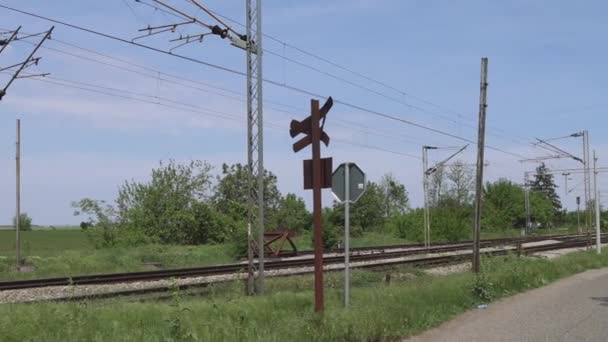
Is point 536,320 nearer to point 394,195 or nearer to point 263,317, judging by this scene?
point 263,317

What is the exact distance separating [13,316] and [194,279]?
12.8 meters

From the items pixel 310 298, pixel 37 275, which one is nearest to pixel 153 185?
pixel 37 275

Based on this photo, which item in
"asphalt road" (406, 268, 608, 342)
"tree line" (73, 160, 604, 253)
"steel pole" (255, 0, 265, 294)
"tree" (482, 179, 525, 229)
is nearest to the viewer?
"asphalt road" (406, 268, 608, 342)

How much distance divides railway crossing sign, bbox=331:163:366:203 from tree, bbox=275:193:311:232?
211ft

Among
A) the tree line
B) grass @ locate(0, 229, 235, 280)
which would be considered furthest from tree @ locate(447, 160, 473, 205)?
grass @ locate(0, 229, 235, 280)

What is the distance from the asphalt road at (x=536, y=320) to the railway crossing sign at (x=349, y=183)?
8.89 feet

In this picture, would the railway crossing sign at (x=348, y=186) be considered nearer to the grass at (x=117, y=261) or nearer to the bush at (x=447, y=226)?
the grass at (x=117, y=261)

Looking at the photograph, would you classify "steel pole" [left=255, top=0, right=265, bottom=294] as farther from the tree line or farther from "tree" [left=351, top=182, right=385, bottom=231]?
"tree" [left=351, top=182, right=385, bottom=231]

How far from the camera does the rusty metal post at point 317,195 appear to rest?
442 inches

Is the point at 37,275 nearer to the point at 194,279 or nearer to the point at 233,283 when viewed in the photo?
the point at 194,279

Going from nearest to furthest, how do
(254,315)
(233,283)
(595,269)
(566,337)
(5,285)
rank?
(566,337), (254,315), (233,283), (5,285), (595,269)

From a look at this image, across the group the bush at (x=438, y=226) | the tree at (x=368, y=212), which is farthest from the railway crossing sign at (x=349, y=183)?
the tree at (x=368, y=212)

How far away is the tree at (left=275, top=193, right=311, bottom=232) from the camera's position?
81.6m

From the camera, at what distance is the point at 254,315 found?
1157 centimetres
